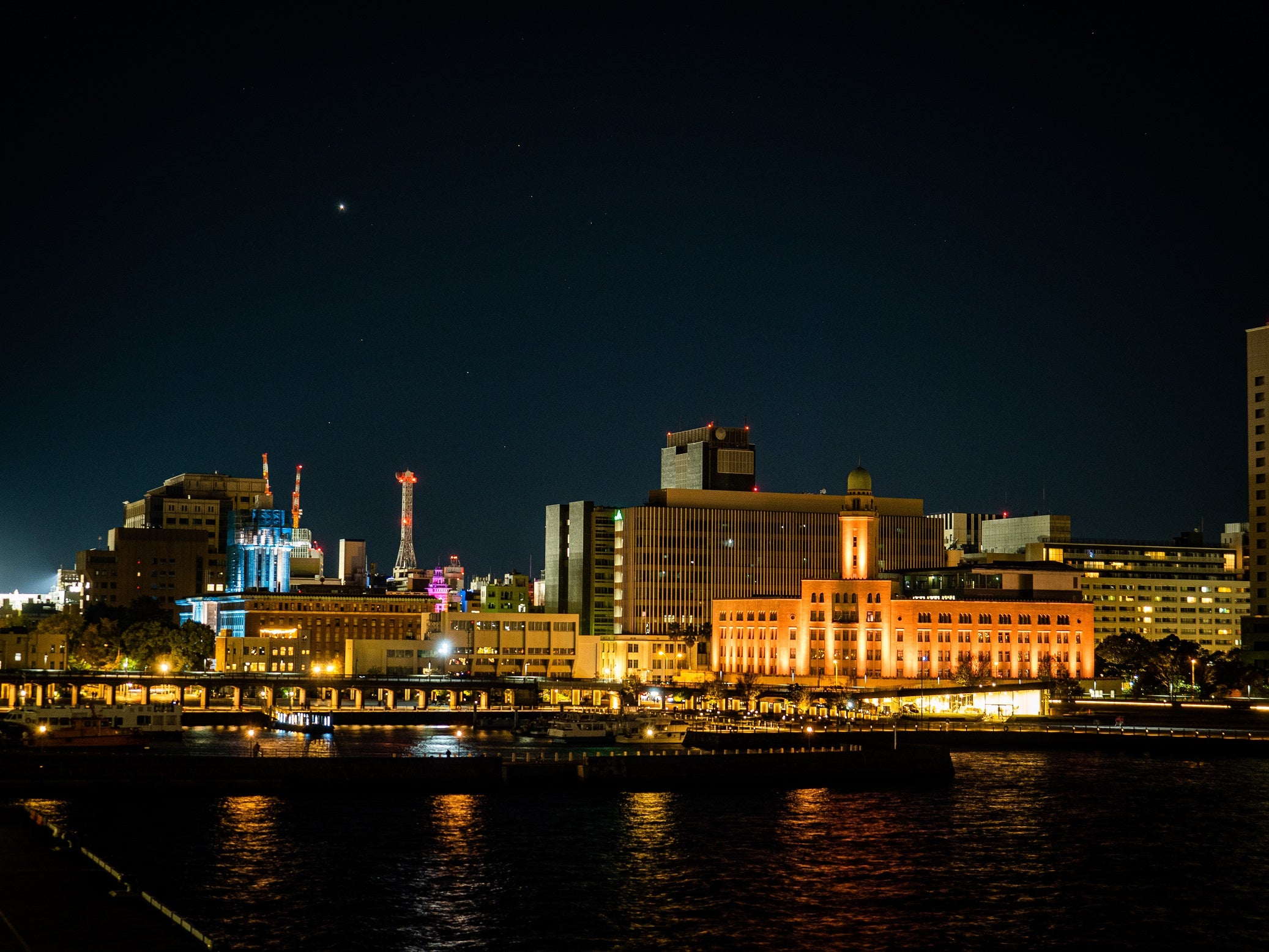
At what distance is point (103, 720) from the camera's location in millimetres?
171375

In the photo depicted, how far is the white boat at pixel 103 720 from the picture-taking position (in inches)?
6507

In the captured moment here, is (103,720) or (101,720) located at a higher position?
(101,720)

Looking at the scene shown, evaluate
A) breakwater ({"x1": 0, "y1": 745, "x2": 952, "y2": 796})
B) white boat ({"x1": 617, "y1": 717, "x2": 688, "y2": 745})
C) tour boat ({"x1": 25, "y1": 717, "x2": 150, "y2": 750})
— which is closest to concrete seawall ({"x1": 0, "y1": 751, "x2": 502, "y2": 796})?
breakwater ({"x1": 0, "y1": 745, "x2": 952, "y2": 796})

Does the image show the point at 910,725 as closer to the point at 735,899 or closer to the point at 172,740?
the point at 172,740

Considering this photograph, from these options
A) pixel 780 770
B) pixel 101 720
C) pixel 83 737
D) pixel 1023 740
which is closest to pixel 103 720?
pixel 101 720

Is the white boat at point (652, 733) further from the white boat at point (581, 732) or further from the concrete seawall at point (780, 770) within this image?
the concrete seawall at point (780, 770)

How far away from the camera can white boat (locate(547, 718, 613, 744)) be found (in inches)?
7136

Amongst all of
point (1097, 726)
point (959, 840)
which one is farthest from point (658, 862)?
point (1097, 726)

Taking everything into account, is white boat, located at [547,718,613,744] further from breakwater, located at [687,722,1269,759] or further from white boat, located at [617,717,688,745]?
breakwater, located at [687,722,1269,759]

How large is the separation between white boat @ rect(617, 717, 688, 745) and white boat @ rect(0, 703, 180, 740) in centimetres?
4761

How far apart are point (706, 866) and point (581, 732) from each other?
309ft

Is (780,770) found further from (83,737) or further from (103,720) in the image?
(103,720)

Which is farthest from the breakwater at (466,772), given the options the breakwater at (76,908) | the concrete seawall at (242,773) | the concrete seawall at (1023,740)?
the breakwater at (76,908)

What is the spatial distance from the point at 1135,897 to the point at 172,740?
4460 inches
